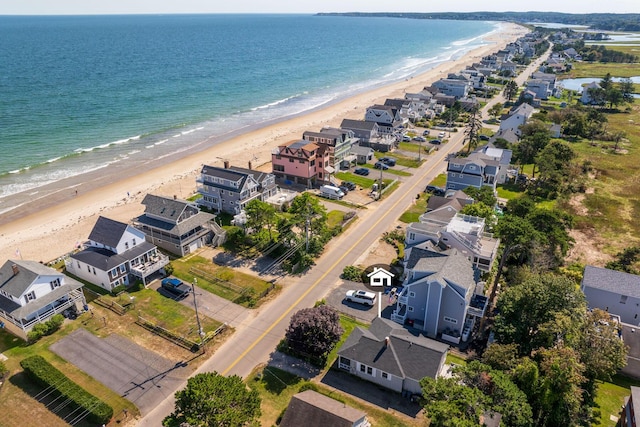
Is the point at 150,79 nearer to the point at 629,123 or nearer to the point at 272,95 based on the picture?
the point at 272,95

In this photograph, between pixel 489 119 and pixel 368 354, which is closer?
pixel 368 354

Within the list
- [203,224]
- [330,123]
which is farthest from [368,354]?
[330,123]

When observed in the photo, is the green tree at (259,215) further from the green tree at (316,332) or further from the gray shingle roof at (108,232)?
the green tree at (316,332)

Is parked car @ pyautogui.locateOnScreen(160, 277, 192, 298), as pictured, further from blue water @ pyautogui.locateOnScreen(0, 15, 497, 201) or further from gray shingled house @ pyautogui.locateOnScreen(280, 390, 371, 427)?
blue water @ pyautogui.locateOnScreen(0, 15, 497, 201)

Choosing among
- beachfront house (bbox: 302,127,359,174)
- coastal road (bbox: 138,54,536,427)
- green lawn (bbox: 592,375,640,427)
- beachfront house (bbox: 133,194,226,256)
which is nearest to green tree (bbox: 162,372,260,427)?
coastal road (bbox: 138,54,536,427)

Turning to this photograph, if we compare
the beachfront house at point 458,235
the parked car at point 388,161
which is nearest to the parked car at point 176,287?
Answer: the beachfront house at point 458,235

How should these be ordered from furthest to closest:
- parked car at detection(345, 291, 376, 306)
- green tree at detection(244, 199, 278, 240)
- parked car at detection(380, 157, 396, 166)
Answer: parked car at detection(380, 157, 396, 166) → green tree at detection(244, 199, 278, 240) → parked car at detection(345, 291, 376, 306)
